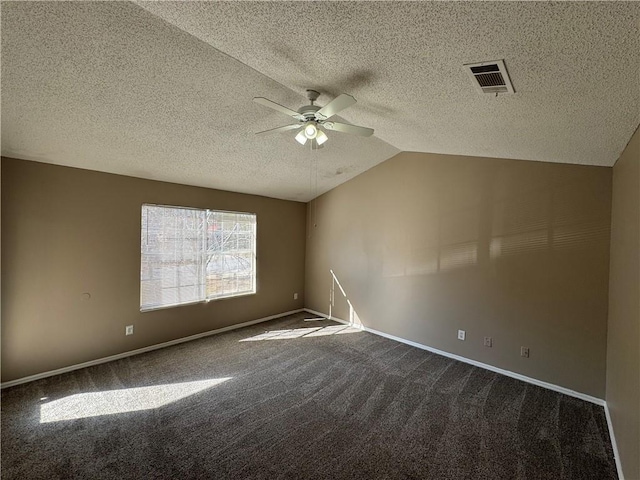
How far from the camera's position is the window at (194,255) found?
12.9ft

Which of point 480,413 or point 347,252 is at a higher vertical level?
point 347,252

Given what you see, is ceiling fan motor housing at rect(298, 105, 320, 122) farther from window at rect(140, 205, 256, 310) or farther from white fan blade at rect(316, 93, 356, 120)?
window at rect(140, 205, 256, 310)

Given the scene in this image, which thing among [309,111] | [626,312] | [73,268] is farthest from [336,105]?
[73,268]

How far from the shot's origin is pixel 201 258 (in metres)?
4.45

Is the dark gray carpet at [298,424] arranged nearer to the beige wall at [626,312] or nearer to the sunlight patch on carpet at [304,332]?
the beige wall at [626,312]

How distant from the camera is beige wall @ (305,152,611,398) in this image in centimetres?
284

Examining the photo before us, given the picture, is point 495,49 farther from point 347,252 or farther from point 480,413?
point 347,252

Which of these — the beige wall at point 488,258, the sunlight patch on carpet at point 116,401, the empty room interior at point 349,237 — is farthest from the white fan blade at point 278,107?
the sunlight patch on carpet at point 116,401

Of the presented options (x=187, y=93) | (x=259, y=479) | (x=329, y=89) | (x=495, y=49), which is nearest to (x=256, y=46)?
(x=329, y=89)

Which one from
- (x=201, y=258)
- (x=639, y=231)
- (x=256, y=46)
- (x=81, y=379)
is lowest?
(x=81, y=379)

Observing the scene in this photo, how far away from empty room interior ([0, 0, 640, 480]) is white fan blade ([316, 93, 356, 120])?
0.02 meters

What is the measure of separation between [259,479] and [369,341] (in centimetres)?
274

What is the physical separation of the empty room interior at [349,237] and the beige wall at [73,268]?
0.08 feet

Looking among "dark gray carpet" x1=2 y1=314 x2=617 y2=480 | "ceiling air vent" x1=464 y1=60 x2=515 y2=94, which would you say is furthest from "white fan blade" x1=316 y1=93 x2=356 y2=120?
"dark gray carpet" x1=2 y1=314 x2=617 y2=480
